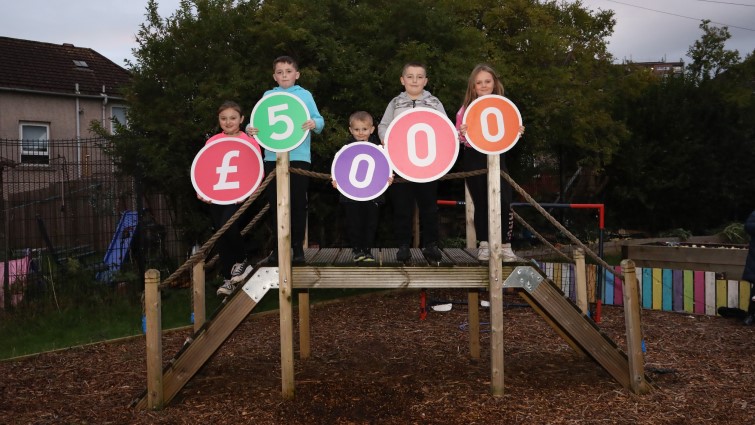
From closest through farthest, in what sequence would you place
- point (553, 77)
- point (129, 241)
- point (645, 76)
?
point (129, 241), point (553, 77), point (645, 76)

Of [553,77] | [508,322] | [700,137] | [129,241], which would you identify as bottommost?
[508,322]

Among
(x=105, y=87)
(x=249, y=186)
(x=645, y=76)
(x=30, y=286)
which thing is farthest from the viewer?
(x=105, y=87)

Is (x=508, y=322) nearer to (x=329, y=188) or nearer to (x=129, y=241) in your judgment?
(x=329, y=188)

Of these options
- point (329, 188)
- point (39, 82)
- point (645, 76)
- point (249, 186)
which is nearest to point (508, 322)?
point (329, 188)

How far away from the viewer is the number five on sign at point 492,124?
482cm

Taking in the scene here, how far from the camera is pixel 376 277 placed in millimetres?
4992

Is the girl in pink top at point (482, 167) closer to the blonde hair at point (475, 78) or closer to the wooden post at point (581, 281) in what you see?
the blonde hair at point (475, 78)

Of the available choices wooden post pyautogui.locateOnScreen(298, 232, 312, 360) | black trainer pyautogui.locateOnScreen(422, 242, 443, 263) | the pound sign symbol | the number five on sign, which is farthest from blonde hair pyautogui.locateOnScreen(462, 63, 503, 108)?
wooden post pyautogui.locateOnScreen(298, 232, 312, 360)

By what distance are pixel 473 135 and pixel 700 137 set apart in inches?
546

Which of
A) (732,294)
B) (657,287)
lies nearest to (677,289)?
(657,287)

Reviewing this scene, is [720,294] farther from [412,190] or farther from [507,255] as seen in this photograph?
[412,190]

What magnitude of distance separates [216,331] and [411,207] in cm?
185

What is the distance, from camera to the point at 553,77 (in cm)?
1597

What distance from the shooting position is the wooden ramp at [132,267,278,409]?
4.89 meters
